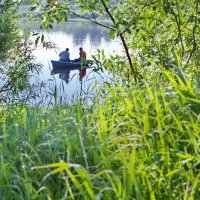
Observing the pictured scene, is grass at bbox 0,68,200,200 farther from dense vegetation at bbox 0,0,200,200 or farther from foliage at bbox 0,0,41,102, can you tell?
foliage at bbox 0,0,41,102

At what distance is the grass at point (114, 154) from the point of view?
69.2 inches

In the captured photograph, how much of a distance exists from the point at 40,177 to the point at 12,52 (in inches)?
285

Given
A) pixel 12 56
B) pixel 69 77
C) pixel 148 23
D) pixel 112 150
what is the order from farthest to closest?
1. pixel 69 77
2. pixel 12 56
3. pixel 148 23
4. pixel 112 150

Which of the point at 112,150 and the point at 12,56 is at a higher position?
the point at 12,56

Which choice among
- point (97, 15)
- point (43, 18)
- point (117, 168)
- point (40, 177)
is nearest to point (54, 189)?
point (40, 177)

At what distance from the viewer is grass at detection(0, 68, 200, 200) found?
1757mm

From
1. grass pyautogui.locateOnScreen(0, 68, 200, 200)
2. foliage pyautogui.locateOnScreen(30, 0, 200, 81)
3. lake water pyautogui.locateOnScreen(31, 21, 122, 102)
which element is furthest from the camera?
foliage pyautogui.locateOnScreen(30, 0, 200, 81)

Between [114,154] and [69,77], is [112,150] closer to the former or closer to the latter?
[114,154]

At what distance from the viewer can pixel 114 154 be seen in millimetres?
1814

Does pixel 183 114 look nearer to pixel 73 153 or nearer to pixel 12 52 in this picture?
pixel 73 153

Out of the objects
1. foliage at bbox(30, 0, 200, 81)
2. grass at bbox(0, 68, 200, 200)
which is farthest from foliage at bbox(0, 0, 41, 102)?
grass at bbox(0, 68, 200, 200)

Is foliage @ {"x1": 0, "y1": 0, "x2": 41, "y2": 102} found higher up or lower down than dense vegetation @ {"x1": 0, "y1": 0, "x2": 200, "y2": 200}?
higher up

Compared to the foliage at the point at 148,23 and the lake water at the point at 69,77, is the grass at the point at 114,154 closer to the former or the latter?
the lake water at the point at 69,77

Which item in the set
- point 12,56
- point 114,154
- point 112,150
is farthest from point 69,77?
point 114,154
